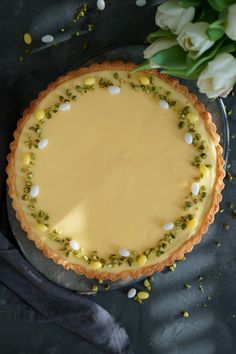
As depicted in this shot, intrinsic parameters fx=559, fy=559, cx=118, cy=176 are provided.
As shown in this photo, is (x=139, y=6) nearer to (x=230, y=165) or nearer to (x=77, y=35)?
(x=77, y=35)

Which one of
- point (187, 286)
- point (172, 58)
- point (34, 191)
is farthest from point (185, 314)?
point (172, 58)

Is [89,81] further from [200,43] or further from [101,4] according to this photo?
[200,43]

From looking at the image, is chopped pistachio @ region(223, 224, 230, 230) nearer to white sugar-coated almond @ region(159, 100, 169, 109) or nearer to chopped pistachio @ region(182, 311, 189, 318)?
chopped pistachio @ region(182, 311, 189, 318)

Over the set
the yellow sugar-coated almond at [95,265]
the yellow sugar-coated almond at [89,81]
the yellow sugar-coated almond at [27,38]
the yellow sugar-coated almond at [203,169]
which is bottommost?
the yellow sugar-coated almond at [95,265]

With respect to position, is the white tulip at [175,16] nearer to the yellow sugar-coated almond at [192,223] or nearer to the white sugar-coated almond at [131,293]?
the yellow sugar-coated almond at [192,223]

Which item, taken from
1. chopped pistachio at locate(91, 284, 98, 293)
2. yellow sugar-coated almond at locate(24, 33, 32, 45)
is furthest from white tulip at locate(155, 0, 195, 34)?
chopped pistachio at locate(91, 284, 98, 293)

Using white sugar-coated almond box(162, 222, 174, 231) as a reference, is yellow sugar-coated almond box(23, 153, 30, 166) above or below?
above

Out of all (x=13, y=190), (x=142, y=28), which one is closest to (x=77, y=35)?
(x=142, y=28)

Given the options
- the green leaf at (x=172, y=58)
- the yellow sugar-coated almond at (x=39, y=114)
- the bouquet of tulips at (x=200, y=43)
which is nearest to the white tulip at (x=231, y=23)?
the bouquet of tulips at (x=200, y=43)
